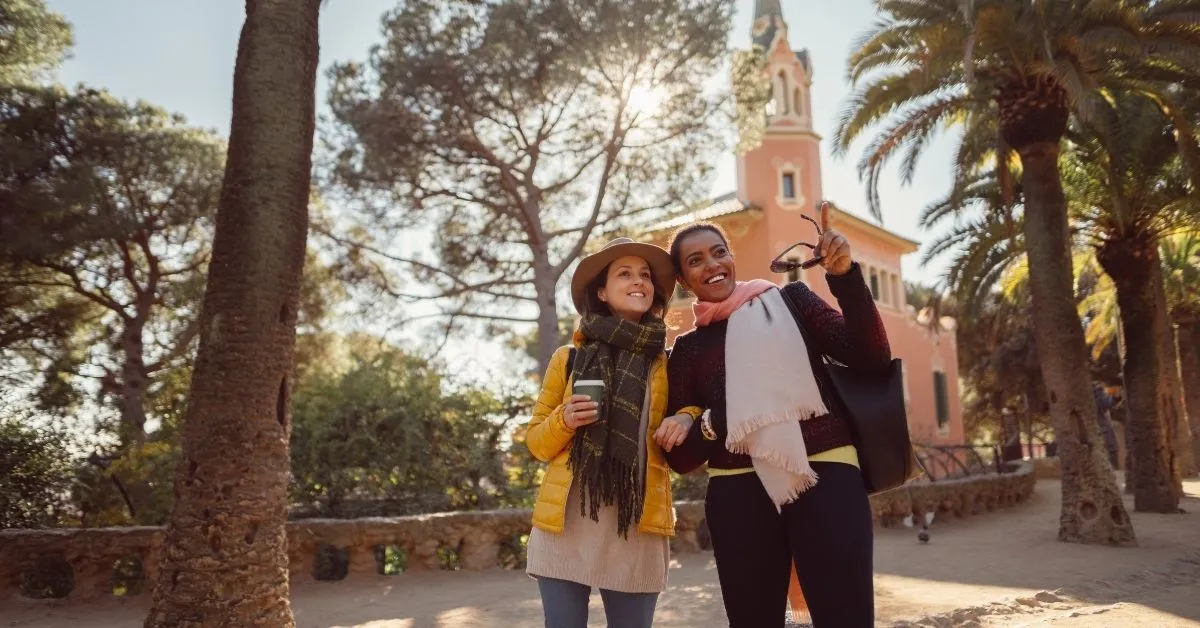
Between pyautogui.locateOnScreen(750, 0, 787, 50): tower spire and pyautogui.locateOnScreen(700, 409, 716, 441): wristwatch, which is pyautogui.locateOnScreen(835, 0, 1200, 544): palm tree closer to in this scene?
pyautogui.locateOnScreen(700, 409, 716, 441): wristwatch

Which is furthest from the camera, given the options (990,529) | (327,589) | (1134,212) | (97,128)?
(97,128)

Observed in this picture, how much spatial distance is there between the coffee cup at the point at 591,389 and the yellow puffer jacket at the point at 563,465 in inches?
3.9

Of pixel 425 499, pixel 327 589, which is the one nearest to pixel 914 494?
pixel 425 499

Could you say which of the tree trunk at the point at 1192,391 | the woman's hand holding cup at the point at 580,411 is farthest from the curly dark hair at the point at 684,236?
the tree trunk at the point at 1192,391

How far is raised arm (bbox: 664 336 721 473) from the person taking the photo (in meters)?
2.51

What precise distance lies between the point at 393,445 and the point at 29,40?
43.4 ft

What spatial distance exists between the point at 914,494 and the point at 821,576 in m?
11.1

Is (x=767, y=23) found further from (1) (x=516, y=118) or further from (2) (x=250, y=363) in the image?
(2) (x=250, y=363)

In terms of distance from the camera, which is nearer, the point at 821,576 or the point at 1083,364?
the point at 821,576

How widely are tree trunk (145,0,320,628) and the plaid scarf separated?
3108 millimetres

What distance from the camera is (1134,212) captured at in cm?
1317

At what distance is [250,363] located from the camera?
4.89 metres

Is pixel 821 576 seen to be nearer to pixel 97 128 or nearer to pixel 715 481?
pixel 715 481

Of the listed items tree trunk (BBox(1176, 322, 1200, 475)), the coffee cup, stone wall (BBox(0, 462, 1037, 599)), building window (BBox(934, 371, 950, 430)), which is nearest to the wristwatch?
the coffee cup
